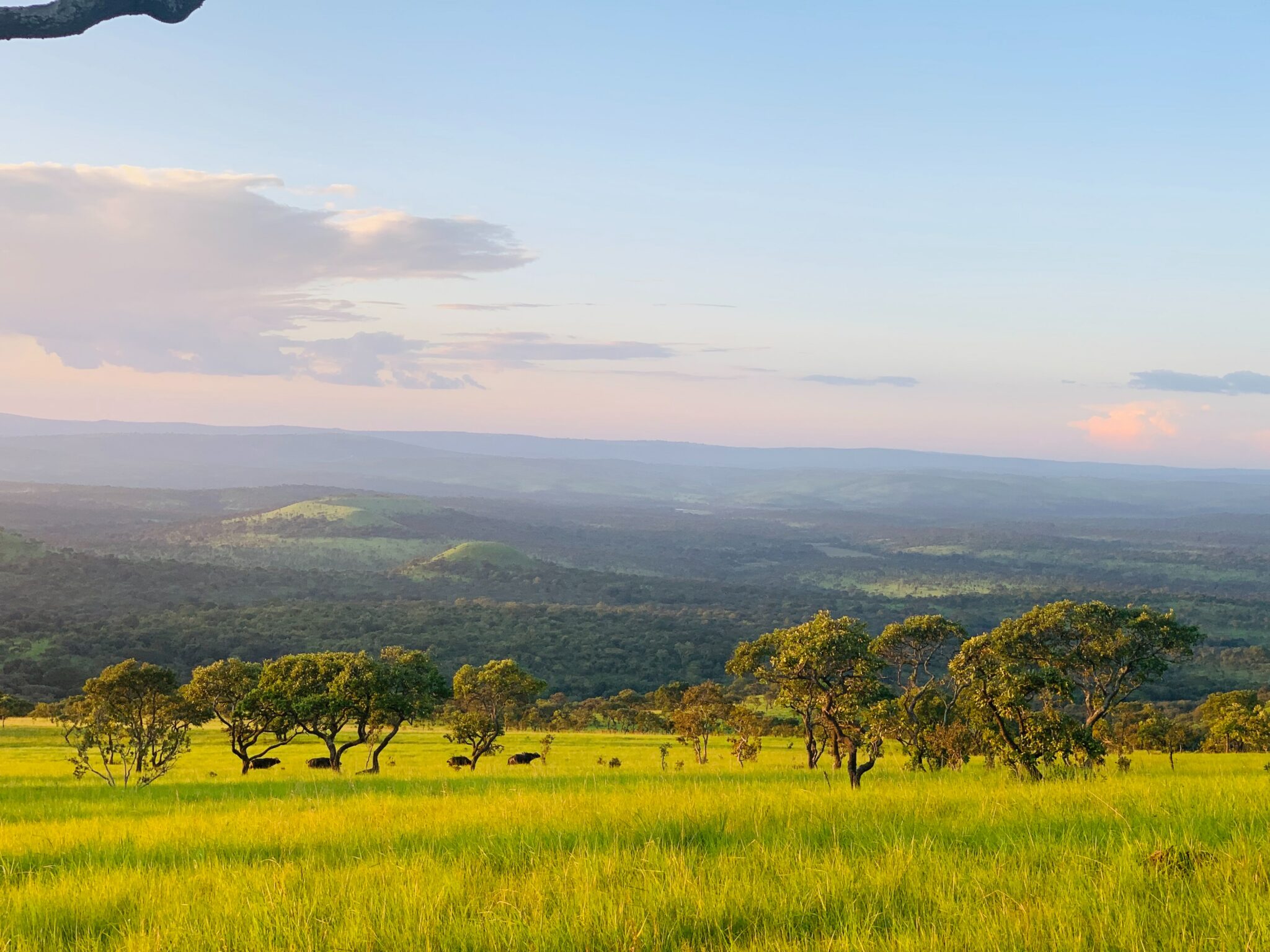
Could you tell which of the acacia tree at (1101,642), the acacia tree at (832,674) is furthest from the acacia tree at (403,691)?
the acacia tree at (1101,642)

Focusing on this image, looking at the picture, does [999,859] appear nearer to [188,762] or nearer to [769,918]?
[769,918]

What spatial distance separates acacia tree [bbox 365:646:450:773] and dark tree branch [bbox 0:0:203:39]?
1376 inches

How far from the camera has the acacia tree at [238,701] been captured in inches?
1609

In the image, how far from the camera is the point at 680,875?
556 centimetres

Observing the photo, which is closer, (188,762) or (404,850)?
(404,850)

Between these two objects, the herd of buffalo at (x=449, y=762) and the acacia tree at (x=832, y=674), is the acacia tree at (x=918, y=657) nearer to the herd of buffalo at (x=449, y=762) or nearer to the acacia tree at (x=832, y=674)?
the acacia tree at (x=832, y=674)

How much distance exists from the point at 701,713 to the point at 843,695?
116ft

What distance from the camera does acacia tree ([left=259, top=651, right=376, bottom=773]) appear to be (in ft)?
125

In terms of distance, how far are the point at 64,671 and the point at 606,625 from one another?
103 metres

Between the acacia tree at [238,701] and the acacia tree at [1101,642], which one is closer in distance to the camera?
the acacia tree at [1101,642]

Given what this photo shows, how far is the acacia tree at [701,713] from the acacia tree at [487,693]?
1294 cm

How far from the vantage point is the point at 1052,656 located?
1254 inches

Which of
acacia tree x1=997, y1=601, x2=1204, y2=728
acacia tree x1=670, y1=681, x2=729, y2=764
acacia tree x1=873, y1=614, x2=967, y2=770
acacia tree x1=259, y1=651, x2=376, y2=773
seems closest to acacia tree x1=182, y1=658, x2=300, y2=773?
acacia tree x1=259, y1=651, x2=376, y2=773

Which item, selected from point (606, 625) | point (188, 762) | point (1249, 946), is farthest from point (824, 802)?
point (606, 625)
